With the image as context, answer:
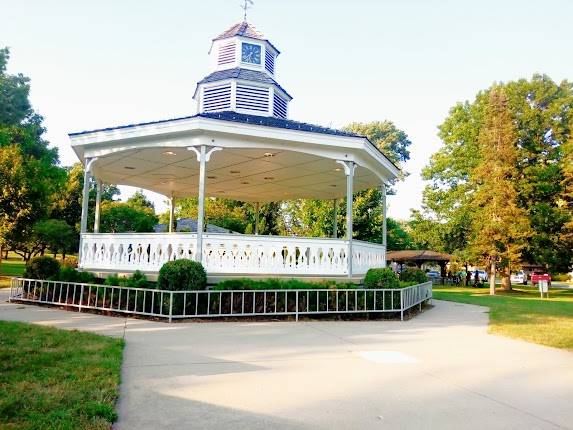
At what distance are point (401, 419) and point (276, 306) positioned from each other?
6.23m

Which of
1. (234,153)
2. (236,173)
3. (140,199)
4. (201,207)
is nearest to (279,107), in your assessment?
(236,173)

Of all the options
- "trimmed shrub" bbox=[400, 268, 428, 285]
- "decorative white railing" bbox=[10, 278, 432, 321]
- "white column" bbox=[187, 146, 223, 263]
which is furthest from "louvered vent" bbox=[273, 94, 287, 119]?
"decorative white railing" bbox=[10, 278, 432, 321]

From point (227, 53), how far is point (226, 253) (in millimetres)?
10617

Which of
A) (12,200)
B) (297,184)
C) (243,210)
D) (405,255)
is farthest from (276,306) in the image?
(405,255)

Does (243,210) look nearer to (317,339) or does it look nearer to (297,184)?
(297,184)

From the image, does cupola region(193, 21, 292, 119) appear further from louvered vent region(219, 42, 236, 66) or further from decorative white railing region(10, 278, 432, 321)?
decorative white railing region(10, 278, 432, 321)

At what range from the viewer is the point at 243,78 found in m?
16.6

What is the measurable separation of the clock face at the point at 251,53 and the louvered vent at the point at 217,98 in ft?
6.16

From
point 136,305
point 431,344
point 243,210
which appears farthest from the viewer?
point 243,210

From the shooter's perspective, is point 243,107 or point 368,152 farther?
point 243,107

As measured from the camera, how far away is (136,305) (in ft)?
30.6

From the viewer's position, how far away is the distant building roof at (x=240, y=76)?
16719 millimetres

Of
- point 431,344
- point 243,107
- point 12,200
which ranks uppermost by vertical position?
point 243,107

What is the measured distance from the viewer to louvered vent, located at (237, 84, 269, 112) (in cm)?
1670
